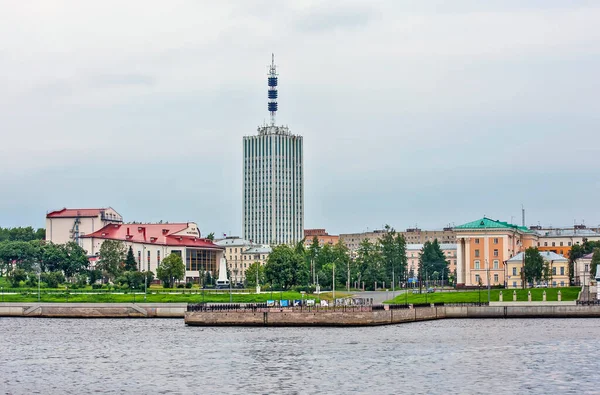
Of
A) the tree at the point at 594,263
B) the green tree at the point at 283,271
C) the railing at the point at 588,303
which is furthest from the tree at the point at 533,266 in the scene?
the railing at the point at 588,303

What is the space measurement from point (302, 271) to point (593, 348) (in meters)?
113

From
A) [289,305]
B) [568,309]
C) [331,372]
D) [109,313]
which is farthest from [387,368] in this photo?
[109,313]

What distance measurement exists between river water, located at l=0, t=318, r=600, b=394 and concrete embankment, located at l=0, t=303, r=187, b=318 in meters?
19.0

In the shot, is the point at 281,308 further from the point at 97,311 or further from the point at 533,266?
the point at 533,266

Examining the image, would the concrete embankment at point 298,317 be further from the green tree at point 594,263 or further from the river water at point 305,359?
the green tree at point 594,263

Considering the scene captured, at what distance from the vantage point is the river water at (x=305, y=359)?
222ft

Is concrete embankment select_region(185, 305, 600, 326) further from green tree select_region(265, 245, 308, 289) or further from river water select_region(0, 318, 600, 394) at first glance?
green tree select_region(265, 245, 308, 289)

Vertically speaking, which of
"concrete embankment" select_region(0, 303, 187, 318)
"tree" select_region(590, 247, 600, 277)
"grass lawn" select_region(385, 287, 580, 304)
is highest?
"tree" select_region(590, 247, 600, 277)

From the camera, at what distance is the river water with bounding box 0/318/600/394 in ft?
222

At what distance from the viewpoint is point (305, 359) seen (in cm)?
8194

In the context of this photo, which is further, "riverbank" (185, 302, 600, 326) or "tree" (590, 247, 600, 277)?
"tree" (590, 247, 600, 277)

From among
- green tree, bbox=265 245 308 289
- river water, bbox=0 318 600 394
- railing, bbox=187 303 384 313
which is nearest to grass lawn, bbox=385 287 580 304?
railing, bbox=187 303 384 313

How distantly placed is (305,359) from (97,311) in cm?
6683

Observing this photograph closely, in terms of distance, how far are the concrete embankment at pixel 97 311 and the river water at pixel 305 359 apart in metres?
19.0
